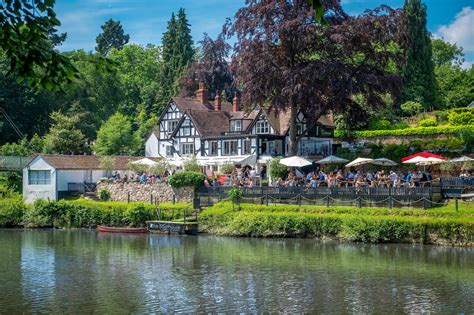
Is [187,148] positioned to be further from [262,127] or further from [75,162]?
[75,162]

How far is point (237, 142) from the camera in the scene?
55656 mm

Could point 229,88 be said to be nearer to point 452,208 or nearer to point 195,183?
point 195,183

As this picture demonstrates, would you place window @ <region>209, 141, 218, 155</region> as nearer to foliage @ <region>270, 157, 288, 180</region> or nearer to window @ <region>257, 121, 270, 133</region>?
window @ <region>257, 121, 270, 133</region>

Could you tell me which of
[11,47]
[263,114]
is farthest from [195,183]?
[11,47]

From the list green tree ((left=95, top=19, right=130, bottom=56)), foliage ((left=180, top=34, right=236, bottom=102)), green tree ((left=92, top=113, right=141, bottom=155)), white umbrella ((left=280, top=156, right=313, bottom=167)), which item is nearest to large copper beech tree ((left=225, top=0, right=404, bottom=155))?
white umbrella ((left=280, top=156, right=313, bottom=167))

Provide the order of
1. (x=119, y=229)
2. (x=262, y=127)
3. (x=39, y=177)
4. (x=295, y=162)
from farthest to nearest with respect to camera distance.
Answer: (x=262, y=127)
(x=39, y=177)
(x=295, y=162)
(x=119, y=229)

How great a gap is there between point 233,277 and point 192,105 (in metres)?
40.6

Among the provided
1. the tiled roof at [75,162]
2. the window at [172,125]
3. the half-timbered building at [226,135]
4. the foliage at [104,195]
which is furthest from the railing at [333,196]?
the window at [172,125]

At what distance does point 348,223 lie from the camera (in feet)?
113

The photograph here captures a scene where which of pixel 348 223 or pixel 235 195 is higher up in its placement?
pixel 235 195

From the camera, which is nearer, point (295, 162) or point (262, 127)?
point (295, 162)

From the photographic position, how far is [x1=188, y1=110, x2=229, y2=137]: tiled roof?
193 ft

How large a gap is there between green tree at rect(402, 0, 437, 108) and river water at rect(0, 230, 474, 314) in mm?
33418

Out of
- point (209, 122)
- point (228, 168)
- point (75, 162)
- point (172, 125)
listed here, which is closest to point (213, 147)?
point (209, 122)
